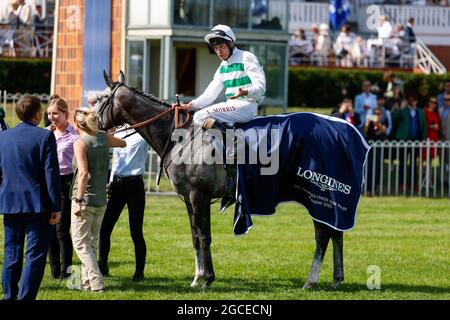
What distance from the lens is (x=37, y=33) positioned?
26.7m

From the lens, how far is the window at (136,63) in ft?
72.1

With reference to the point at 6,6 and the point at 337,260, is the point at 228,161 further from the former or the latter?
the point at 6,6

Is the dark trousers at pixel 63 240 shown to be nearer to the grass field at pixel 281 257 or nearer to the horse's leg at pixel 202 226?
the grass field at pixel 281 257

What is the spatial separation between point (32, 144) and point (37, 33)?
17702 mm

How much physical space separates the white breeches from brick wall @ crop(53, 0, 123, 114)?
31.3ft

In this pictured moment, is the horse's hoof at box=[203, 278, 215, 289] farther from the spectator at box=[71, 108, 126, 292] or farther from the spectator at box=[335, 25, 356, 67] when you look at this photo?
the spectator at box=[335, 25, 356, 67]

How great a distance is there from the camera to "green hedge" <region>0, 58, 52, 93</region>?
85.7 ft

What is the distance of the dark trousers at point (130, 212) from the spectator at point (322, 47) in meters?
18.8

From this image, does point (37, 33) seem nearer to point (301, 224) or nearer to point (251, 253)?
point (301, 224)

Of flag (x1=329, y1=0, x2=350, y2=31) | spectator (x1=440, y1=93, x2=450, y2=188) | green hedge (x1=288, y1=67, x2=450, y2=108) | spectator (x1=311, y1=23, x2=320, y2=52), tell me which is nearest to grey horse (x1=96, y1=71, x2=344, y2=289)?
spectator (x1=440, y1=93, x2=450, y2=188)

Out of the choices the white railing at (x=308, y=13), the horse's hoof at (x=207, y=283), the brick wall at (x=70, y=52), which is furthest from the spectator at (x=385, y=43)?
the horse's hoof at (x=207, y=283)

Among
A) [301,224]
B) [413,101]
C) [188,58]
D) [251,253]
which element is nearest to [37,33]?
[188,58]

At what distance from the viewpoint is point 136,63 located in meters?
22.1

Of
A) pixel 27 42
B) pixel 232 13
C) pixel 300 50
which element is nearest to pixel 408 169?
pixel 232 13
